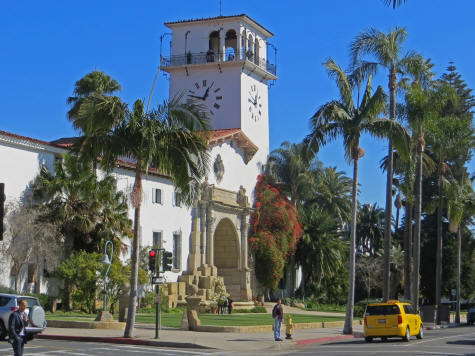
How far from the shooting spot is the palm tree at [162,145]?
25.4 meters

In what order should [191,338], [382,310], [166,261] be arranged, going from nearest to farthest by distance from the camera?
[166,261]
[191,338]
[382,310]

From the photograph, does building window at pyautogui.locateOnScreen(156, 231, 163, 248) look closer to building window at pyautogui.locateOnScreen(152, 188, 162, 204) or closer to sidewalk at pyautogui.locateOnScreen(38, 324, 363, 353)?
building window at pyautogui.locateOnScreen(152, 188, 162, 204)

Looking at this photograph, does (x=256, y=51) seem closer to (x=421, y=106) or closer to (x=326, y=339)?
(x=421, y=106)

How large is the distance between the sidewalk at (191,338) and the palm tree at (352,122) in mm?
5510

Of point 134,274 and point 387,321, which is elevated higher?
point 134,274

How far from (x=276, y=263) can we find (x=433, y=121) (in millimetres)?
20539

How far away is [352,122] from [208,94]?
2786cm

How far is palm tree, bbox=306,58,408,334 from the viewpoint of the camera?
3253 cm

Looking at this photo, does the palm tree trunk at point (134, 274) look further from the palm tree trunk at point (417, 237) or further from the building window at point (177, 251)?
the building window at point (177, 251)

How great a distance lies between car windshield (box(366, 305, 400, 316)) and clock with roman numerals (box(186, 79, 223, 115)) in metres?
33.4

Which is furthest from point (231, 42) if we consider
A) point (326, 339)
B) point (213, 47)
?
point (326, 339)

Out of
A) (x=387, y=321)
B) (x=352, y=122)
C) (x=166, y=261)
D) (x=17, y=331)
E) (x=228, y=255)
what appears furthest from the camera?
(x=228, y=255)

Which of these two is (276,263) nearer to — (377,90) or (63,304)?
(63,304)

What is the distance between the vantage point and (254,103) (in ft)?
199
